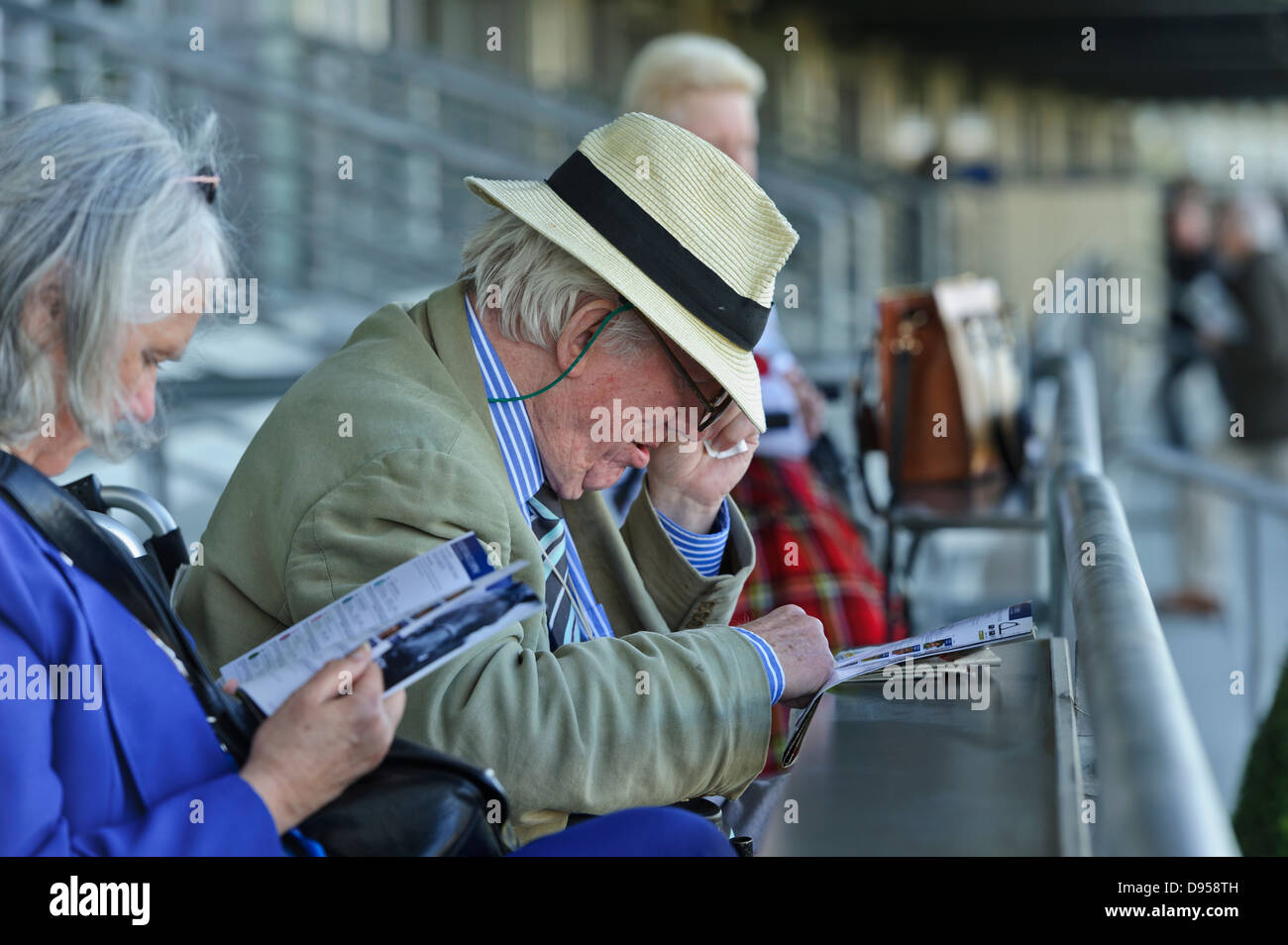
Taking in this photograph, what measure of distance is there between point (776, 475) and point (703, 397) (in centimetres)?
142

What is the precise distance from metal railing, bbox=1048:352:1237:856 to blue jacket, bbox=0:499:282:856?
2.20ft

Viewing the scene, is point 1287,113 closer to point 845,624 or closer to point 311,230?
point 311,230

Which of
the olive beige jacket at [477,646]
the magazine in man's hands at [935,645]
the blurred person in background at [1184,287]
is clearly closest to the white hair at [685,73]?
the olive beige jacket at [477,646]

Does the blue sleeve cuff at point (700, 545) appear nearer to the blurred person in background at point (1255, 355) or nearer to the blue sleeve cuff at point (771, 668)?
the blue sleeve cuff at point (771, 668)

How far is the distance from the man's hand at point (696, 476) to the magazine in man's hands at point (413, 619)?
2.78 feet

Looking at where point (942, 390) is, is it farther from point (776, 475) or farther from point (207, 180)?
point (207, 180)

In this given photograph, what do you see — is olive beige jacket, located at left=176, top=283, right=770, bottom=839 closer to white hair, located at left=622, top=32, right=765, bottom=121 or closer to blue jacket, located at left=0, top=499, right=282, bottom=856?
blue jacket, located at left=0, top=499, right=282, bottom=856

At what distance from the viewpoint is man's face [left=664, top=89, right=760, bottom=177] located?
3.60 m

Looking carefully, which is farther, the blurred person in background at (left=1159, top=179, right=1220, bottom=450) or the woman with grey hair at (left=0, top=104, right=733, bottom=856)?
the blurred person in background at (left=1159, top=179, right=1220, bottom=450)

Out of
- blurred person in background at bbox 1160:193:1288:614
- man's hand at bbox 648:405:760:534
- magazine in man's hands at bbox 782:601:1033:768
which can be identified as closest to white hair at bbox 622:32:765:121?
man's hand at bbox 648:405:760:534

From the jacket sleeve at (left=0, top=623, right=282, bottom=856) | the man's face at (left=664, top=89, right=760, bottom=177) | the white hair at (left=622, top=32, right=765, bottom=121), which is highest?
the white hair at (left=622, top=32, right=765, bottom=121)

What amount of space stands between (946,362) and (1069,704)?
6.28ft

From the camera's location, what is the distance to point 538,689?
144 centimetres

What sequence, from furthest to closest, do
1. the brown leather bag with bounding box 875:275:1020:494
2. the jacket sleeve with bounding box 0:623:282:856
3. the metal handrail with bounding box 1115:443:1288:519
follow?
the metal handrail with bounding box 1115:443:1288:519
the brown leather bag with bounding box 875:275:1020:494
the jacket sleeve with bounding box 0:623:282:856
